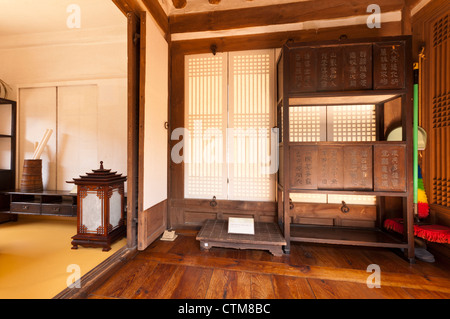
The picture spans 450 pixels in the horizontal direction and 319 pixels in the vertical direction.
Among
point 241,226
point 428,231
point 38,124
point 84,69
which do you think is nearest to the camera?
point 428,231

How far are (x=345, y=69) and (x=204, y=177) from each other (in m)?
2.03

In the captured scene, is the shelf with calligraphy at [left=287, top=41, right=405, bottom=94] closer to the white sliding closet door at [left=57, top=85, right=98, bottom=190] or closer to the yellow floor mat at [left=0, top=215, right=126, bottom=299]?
the yellow floor mat at [left=0, top=215, right=126, bottom=299]

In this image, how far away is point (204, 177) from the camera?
2.64 m

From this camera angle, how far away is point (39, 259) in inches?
74.0

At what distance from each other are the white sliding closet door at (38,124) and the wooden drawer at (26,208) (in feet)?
1.50

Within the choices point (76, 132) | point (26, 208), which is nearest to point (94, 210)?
point (26, 208)

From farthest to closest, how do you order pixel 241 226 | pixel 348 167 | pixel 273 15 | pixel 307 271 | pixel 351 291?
pixel 273 15 < pixel 241 226 < pixel 348 167 < pixel 307 271 < pixel 351 291

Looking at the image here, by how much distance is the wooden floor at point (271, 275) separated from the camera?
1.43 metres

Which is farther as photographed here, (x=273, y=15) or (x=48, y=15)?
(x=48, y=15)

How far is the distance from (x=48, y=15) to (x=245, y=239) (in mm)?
4187

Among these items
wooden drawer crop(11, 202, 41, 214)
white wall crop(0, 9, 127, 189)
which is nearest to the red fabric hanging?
white wall crop(0, 9, 127, 189)

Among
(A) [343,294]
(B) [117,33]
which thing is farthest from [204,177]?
(B) [117,33]

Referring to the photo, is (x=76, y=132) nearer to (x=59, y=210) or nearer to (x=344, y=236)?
(x=59, y=210)

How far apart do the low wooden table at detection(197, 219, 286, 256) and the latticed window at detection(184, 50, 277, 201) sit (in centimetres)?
50
